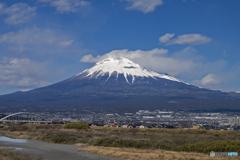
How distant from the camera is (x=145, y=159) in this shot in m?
24.6

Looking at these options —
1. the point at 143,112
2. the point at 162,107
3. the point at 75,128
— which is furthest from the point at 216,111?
the point at 75,128

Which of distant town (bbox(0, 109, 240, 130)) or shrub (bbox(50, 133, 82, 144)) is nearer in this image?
shrub (bbox(50, 133, 82, 144))

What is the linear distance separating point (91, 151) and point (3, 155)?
25.5 feet

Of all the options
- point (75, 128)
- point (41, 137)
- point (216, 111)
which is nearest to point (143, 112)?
point (216, 111)

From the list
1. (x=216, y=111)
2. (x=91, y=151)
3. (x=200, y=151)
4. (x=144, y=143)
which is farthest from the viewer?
(x=216, y=111)

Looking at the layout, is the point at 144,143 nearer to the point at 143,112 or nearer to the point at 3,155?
the point at 3,155

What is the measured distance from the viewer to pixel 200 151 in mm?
28000

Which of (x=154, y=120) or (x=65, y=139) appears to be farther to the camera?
(x=154, y=120)

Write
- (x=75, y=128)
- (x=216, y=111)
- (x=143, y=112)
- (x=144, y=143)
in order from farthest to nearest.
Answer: (x=216, y=111) < (x=143, y=112) < (x=75, y=128) < (x=144, y=143)

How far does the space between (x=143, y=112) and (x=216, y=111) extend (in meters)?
44.7

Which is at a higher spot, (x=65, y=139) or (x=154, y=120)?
(x=65, y=139)

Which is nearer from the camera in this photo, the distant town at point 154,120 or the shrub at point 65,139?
the shrub at point 65,139

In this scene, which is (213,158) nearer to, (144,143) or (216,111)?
(144,143)

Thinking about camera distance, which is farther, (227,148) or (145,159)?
(227,148)
